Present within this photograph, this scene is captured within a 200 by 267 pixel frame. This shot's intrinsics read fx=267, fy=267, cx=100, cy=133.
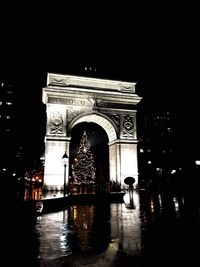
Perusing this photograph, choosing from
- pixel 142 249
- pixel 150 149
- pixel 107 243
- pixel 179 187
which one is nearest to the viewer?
pixel 142 249

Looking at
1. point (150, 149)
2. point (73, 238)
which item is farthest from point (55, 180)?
point (150, 149)

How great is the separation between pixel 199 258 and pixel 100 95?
27899 mm

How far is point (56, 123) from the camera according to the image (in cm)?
2958

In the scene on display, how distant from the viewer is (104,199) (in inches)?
746

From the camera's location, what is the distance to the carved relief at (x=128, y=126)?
104ft

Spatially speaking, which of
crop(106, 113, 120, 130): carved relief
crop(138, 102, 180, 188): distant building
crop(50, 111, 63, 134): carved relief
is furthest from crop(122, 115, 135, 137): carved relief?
crop(138, 102, 180, 188): distant building

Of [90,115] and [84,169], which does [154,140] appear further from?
[90,115]

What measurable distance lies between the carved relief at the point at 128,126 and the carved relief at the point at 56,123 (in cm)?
746

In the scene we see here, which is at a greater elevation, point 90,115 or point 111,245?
point 90,115

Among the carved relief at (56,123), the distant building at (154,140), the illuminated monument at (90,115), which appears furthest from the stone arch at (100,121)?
the distant building at (154,140)

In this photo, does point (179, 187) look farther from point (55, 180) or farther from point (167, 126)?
point (167, 126)

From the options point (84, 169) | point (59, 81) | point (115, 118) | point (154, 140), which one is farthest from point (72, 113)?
point (154, 140)

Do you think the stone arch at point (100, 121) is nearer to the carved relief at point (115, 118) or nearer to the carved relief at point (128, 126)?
the carved relief at point (115, 118)

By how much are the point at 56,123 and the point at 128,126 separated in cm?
861
